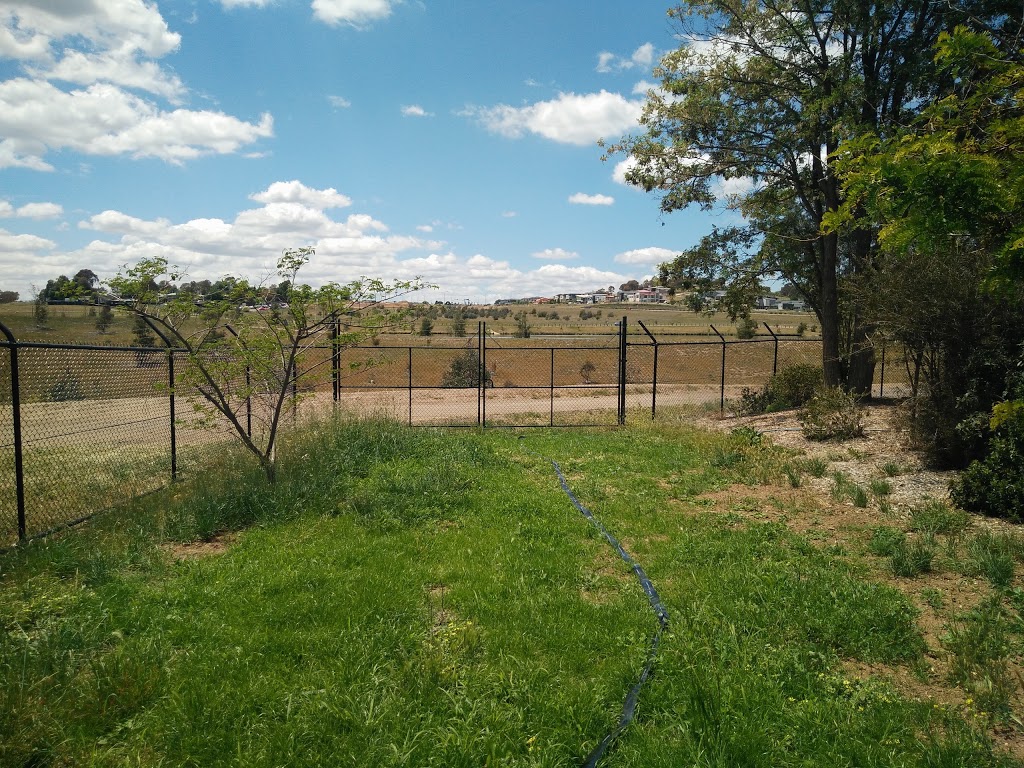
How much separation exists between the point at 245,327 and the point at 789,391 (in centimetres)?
1393

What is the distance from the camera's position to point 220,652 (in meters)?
3.88

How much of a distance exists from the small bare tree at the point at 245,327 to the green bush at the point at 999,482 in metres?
7.11

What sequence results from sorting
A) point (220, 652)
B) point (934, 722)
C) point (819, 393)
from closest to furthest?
point (934, 722)
point (220, 652)
point (819, 393)

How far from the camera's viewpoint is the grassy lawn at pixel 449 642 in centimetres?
314

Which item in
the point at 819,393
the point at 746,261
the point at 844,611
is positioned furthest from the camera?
the point at 746,261

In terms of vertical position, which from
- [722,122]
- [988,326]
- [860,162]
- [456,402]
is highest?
[722,122]

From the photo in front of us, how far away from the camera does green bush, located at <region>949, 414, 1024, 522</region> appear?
6805 mm

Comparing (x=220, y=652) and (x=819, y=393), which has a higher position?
(x=819, y=393)

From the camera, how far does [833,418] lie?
39.3 feet

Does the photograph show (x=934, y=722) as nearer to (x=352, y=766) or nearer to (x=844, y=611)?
(x=844, y=611)

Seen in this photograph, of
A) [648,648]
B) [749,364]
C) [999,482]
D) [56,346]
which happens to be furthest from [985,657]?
[749,364]

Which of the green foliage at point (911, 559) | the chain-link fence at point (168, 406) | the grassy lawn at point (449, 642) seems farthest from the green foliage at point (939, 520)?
the chain-link fence at point (168, 406)

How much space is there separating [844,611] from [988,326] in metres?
6.02

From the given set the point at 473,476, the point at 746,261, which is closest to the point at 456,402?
the point at 746,261
